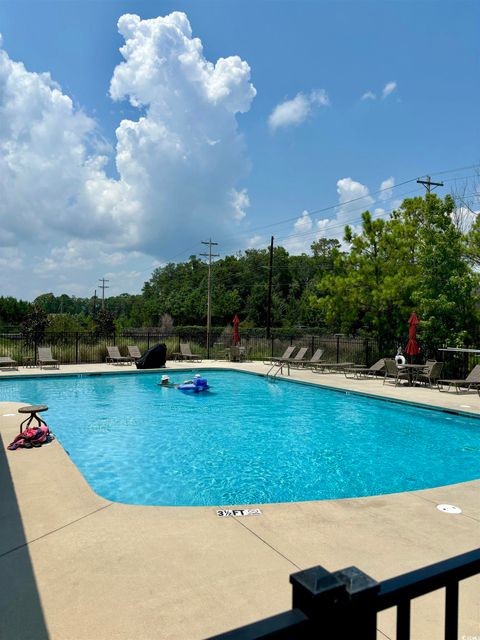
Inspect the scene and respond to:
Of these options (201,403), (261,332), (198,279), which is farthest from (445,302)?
(198,279)

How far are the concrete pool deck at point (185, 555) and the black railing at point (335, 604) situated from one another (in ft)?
6.46

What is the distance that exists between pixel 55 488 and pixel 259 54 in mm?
14967

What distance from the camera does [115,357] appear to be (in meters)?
20.4

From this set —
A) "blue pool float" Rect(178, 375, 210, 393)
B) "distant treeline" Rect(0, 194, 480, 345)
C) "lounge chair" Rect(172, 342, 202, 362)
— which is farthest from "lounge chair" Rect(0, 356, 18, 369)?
"distant treeline" Rect(0, 194, 480, 345)

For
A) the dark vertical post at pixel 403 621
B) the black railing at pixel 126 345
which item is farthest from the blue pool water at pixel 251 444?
the black railing at pixel 126 345

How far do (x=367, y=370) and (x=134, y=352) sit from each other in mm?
10145

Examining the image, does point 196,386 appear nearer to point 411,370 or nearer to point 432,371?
point 411,370

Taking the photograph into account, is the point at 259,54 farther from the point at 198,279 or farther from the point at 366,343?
the point at 198,279

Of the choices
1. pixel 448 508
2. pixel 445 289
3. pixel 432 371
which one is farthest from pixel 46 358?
pixel 448 508

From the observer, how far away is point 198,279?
74000 millimetres

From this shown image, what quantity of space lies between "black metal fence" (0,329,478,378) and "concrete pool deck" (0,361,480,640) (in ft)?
39.6

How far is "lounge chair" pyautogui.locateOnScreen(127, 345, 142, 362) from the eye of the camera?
2080 centimetres

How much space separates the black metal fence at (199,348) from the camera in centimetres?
1702

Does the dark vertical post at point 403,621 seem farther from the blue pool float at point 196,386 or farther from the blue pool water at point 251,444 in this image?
the blue pool float at point 196,386
